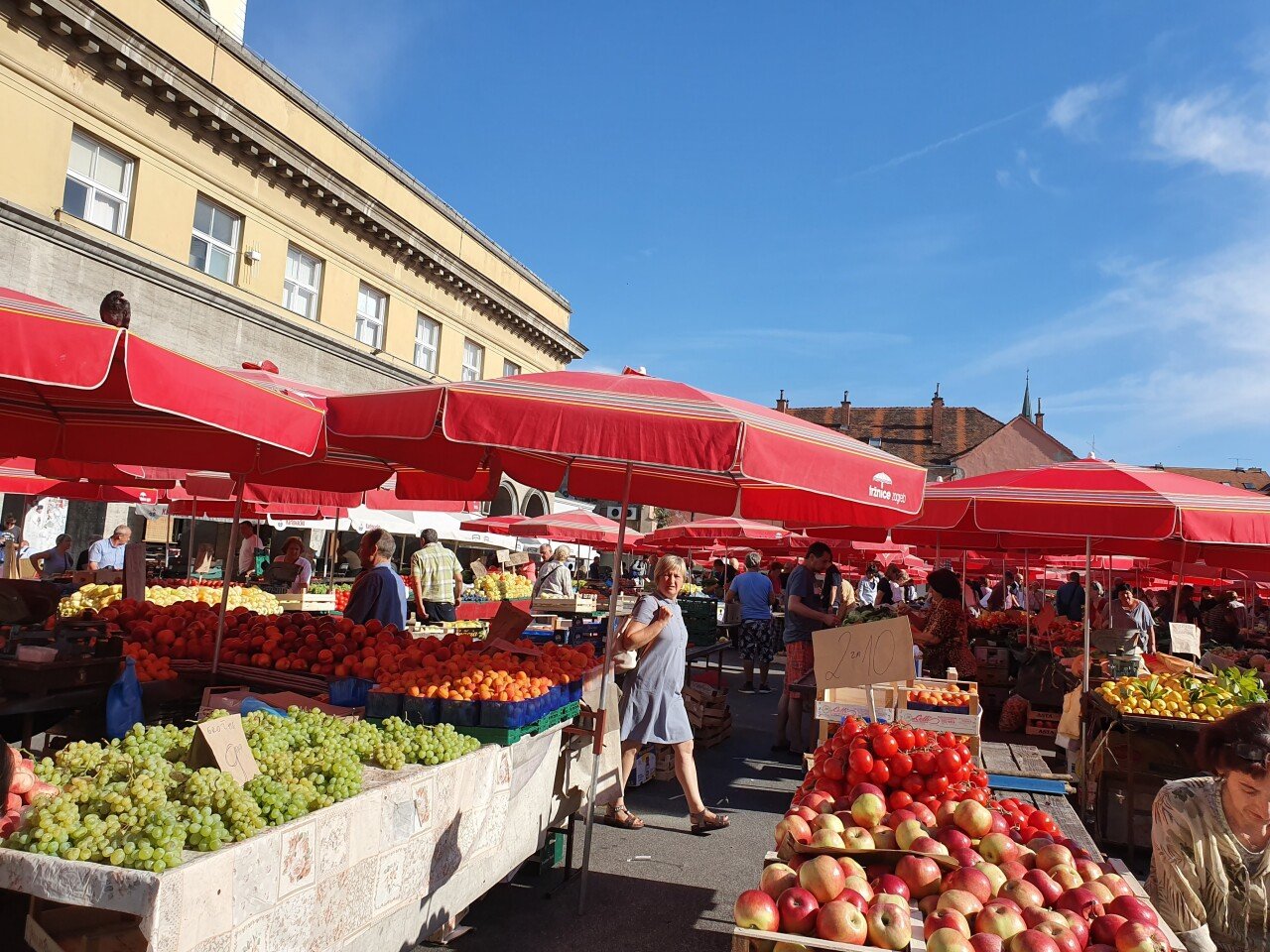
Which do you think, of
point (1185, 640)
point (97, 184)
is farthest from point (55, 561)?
point (1185, 640)

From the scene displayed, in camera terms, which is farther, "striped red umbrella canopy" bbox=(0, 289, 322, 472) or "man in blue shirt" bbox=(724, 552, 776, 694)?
"man in blue shirt" bbox=(724, 552, 776, 694)

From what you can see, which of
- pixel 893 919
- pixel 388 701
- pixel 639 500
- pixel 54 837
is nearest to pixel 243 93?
pixel 639 500

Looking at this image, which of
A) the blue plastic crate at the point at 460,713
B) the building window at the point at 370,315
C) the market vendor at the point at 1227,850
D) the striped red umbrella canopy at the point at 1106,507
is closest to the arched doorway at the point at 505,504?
the building window at the point at 370,315

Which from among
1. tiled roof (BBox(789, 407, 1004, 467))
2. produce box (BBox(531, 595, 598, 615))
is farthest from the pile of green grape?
tiled roof (BBox(789, 407, 1004, 467))

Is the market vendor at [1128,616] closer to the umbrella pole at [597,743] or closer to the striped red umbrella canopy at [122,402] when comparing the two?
the umbrella pole at [597,743]

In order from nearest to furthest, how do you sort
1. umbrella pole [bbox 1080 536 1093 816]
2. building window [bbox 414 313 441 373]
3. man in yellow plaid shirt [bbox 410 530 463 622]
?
umbrella pole [bbox 1080 536 1093 816]
man in yellow plaid shirt [bbox 410 530 463 622]
building window [bbox 414 313 441 373]

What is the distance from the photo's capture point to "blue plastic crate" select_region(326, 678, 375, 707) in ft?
17.4

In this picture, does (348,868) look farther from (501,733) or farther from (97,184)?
(97,184)

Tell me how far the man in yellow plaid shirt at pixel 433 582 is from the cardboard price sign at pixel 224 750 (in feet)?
26.0

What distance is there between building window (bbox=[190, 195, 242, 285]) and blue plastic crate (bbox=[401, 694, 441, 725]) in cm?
1679

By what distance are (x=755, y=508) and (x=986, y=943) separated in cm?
410

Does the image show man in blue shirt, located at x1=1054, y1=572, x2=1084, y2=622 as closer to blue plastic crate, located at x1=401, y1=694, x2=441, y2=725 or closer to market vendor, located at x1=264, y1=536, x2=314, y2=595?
market vendor, located at x1=264, y1=536, x2=314, y2=595

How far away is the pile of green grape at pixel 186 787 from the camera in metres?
2.68

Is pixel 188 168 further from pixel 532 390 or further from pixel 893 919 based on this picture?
pixel 893 919
